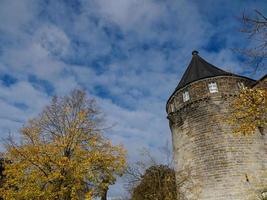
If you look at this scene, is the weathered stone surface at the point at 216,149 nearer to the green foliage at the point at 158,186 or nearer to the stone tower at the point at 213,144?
the stone tower at the point at 213,144

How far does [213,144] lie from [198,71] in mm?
7428

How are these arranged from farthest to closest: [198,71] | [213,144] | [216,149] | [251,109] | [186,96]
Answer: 1. [198,71]
2. [186,96]
3. [213,144]
4. [216,149]
5. [251,109]

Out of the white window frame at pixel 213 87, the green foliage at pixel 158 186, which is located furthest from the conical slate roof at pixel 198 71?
the green foliage at pixel 158 186

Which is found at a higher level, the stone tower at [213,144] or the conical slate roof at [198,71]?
the conical slate roof at [198,71]

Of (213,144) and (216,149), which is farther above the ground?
(213,144)

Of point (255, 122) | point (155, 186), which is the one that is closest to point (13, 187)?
point (155, 186)

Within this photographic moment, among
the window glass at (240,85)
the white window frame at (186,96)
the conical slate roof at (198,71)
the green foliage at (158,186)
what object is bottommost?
the green foliage at (158,186)

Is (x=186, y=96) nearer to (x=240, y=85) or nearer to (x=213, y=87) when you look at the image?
(x=213, y=87)

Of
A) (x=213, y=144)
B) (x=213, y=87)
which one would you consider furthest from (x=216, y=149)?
(x=213, y=87)

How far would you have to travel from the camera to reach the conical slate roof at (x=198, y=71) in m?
24.2

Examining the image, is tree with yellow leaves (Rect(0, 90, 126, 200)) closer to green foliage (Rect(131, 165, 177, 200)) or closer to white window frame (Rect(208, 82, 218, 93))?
green foliage (Rect(131, 165, 177, 200))

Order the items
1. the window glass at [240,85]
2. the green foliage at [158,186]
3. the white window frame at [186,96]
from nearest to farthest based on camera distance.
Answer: the green foliage at [158,186] < the window glass at [240,85] < the white window frame at [186,96]

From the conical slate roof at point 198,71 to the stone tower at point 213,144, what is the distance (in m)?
0.09

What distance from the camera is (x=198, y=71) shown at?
25.5 meters
